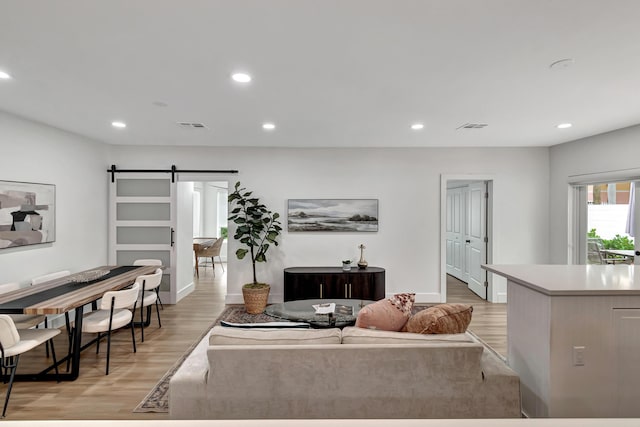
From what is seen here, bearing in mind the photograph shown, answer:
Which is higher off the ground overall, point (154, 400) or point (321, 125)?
point (321, 125)

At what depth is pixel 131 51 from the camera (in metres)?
2.10

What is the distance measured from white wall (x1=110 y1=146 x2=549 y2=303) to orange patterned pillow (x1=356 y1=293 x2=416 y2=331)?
3.01 meters

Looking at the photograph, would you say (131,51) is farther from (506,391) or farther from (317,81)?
(506,391)

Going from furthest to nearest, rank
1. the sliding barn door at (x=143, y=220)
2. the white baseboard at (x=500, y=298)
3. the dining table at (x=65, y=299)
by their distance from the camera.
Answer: the white baseboard at (x=500, y=298) → the sliding barn door at (x=143, y=220) → the dining table at (x=65, y=299)

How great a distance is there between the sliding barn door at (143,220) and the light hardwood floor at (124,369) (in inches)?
36.0

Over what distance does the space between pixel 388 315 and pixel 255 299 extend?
9.49ft

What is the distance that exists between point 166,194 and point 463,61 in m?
4.53

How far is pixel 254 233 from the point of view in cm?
493

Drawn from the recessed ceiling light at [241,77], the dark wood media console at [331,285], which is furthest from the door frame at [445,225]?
the recessed ceiling light at [241,77]

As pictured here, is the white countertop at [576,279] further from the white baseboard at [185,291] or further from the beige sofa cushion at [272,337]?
the white baseboard at [185,291]

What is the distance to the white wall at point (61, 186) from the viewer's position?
3539 millimetres

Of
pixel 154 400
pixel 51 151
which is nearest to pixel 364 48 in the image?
pixel 154 400

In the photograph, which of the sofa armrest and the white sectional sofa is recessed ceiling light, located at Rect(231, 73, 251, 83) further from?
the sofa armrest

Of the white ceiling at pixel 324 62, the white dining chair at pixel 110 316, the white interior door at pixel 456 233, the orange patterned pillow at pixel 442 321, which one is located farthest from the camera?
the white interior door at pixel 456 233
